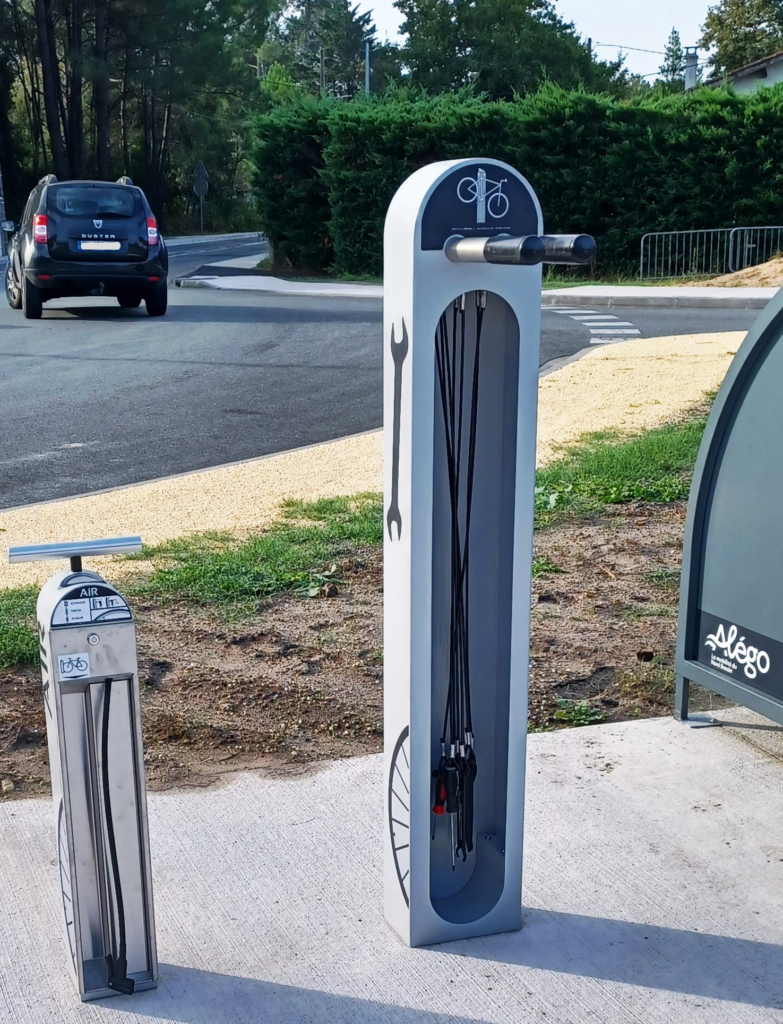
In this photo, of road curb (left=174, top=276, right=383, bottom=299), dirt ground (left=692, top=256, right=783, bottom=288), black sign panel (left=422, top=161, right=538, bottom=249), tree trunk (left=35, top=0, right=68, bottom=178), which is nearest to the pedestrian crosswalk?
dirt ground (left=692, top=256, right=783, bottom=288)

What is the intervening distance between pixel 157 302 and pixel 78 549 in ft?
49.9

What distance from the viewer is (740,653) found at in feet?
12.1

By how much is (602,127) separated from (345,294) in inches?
274

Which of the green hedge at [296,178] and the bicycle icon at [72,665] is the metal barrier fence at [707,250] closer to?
the green hedge at [296,178]

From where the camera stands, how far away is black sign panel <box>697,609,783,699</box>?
3555 mm

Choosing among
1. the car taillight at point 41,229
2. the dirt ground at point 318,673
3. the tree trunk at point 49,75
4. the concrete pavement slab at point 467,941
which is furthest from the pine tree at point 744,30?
the concrete pavement slab at point 467,941

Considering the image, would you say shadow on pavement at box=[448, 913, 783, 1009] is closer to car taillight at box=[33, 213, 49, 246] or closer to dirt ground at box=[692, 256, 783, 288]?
car taillight at box=[33, 213, 49, 246]

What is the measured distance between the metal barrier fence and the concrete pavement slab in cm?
2185

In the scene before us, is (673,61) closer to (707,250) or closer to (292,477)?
(707,250)

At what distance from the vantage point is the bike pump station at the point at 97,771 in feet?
8.21

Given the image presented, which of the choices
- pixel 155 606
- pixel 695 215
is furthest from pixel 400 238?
pixel 695 215

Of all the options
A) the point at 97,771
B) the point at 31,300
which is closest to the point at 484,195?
the point at 97,771

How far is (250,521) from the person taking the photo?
6.61 meters

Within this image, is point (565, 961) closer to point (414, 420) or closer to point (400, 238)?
point (414, 420)
